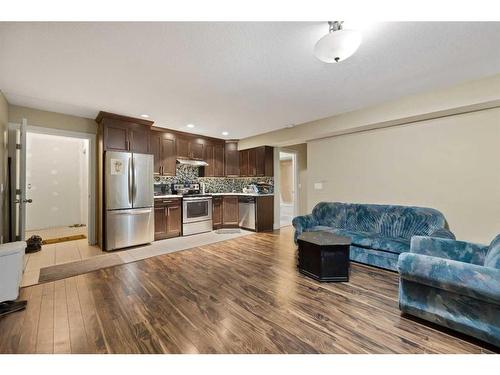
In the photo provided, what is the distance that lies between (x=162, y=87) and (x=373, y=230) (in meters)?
3.87

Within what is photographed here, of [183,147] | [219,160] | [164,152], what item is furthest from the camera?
[219,160]

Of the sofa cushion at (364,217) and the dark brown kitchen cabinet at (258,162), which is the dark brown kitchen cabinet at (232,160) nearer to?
the dark brown kitchen cabinet at (258,162)

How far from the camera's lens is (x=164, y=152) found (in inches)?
199

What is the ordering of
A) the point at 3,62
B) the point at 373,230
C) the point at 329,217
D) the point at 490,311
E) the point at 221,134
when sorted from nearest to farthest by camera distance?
the point at 490,311 → the point at 3,62 → the point at 373,230 → the point at 329,217 → the point at 221,134

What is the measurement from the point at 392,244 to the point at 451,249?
74cm

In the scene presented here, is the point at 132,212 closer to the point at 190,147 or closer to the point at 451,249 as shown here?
the point at 190,147

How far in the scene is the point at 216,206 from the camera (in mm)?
5727

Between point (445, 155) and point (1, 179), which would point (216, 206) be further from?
point (445, 155)

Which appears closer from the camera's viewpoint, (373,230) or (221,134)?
(373,230)

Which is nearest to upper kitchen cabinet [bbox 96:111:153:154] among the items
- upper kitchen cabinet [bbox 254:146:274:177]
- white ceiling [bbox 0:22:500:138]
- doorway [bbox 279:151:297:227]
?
white ceiling [bbox 0:22:500:138]

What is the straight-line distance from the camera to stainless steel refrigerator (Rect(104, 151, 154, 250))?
3.87 m

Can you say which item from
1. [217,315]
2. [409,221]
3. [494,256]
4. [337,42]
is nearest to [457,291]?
[494,256]

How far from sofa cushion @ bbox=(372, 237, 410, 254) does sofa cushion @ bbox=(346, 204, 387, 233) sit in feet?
1.54

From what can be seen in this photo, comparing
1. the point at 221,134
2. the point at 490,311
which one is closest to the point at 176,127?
the point at 221,134
